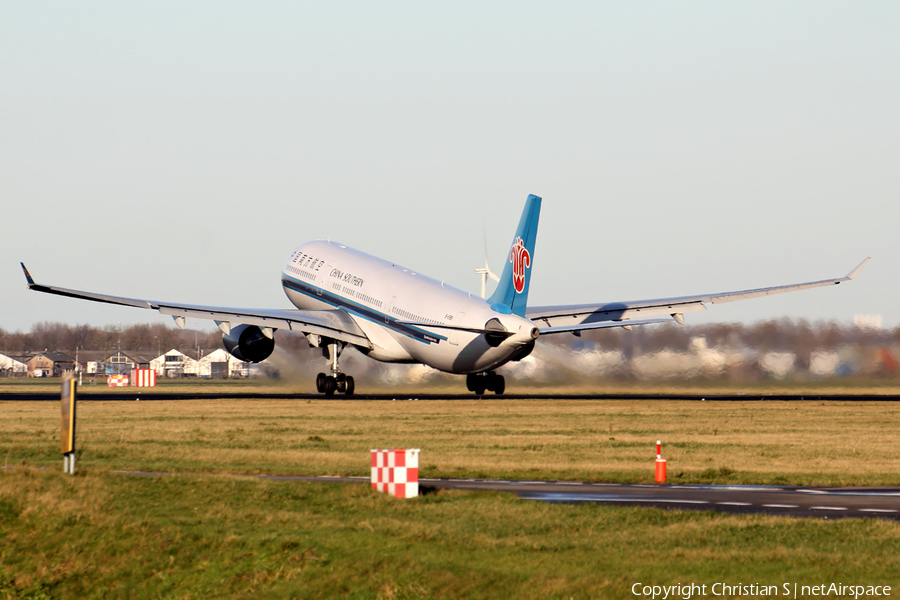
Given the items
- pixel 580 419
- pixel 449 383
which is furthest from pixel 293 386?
pixel 580 419

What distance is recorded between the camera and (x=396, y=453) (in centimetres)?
2467

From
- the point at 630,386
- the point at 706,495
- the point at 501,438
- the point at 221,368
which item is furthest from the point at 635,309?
the point at 221,368

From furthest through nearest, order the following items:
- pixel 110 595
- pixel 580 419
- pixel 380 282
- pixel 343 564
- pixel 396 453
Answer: pixel 380 282 → pixel 580 419 → pixel 396 453 → pixel 110 595 → pixel 343 564

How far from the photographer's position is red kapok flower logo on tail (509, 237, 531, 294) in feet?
194

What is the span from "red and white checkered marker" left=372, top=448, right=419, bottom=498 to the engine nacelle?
45720mm

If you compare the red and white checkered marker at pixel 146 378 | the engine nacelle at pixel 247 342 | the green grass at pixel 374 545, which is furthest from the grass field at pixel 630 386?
the green grass at pixel 374 545

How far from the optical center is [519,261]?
195ft

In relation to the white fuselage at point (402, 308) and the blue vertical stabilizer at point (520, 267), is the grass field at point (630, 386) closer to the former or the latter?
the white fuselage at point (402, 308)

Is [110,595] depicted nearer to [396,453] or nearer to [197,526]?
[197,526]

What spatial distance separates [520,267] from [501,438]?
61.3 ft

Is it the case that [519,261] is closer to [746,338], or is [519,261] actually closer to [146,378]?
[746,338]

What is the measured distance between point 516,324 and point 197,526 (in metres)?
36.5

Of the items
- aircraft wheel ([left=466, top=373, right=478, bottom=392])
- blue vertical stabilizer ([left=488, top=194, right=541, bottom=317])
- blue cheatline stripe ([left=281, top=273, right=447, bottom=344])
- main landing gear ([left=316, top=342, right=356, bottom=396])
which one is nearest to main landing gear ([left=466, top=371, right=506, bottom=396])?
aircraft wheel ([left=466, top=373, right=478, bottom=392])

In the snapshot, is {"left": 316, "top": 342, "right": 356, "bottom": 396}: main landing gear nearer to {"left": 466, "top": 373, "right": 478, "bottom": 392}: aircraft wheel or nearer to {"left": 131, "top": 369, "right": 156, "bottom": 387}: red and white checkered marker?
{"left": 466, "top": 373, "right": 478, "bottom": 392}: aircraft wheel
